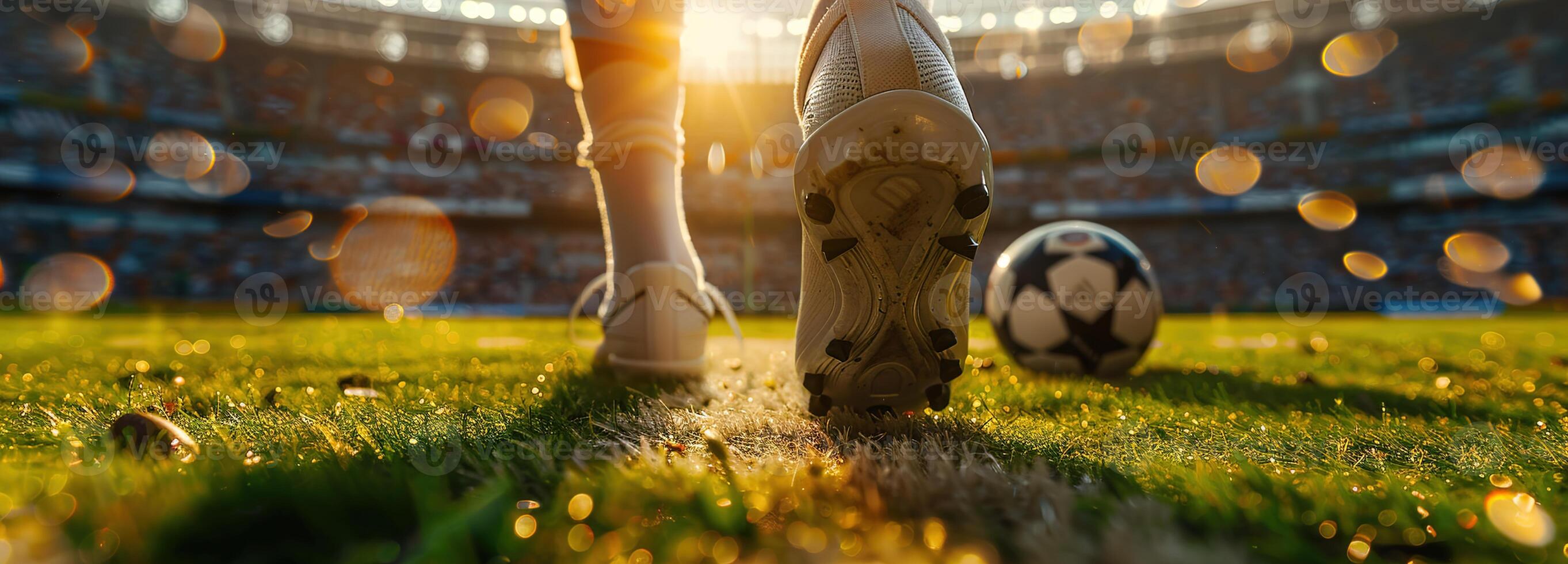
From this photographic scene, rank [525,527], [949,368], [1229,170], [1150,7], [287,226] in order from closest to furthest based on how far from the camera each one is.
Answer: [525,527] → [949,368] → [287,226] → [1229,170] → [1150,7]

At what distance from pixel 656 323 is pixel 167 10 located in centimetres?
2352

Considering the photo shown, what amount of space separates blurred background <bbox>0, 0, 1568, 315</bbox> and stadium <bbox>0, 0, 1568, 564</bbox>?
3.9 inches

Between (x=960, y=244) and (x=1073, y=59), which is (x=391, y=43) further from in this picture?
(x=960, y=244)

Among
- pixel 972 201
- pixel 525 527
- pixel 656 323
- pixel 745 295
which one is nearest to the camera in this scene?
pixel 525 527

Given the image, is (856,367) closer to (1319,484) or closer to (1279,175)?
(1319,484)

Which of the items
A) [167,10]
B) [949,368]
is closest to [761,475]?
[949,368]

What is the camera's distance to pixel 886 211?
3.82ft

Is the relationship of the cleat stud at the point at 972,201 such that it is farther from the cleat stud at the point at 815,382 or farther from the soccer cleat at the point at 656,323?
the soccer cleat at the point at 656,323

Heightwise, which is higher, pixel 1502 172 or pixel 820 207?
pixel 820 207

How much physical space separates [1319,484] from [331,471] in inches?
47.6

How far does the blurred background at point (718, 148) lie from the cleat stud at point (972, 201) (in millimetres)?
14931

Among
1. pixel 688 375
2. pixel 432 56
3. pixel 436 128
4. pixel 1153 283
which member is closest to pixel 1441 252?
pixel 1153 283

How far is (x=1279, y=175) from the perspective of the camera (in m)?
18.4

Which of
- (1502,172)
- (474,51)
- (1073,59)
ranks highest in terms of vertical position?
(1073,59)
